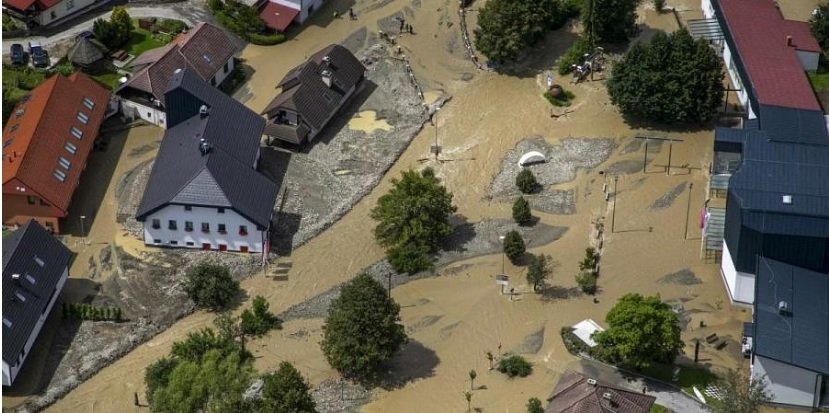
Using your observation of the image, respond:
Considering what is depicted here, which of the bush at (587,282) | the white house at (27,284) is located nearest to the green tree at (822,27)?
the bush at (587,282)

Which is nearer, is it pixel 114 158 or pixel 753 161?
pixel 753 161

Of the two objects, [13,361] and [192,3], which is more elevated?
[192,3]

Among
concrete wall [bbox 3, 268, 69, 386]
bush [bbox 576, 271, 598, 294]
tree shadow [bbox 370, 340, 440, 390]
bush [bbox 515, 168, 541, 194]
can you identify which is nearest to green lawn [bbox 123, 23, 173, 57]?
concrete wall [bbox 3, 268, 69, 386]

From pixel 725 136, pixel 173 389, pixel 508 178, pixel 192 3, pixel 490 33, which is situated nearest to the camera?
pixel 173 389

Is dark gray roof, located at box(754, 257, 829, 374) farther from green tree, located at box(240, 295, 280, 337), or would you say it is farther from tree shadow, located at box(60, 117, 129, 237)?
tree shadow, located at box(60, 117, 129, 237)

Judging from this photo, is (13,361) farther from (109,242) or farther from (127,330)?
(109,242)

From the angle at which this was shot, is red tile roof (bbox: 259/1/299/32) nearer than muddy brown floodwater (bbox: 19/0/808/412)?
No

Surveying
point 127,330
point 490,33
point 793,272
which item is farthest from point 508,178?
point 127,330

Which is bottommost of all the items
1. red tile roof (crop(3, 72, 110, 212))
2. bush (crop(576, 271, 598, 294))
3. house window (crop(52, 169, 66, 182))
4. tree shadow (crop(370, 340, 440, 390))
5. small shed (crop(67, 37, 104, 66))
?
tree shadow (crop(370, 340, 440, 390))

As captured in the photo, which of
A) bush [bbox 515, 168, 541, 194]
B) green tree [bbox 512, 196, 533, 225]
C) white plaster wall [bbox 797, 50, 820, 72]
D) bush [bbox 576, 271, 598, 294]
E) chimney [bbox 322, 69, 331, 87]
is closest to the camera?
bush [bbox 576, 271, 598, 294]
